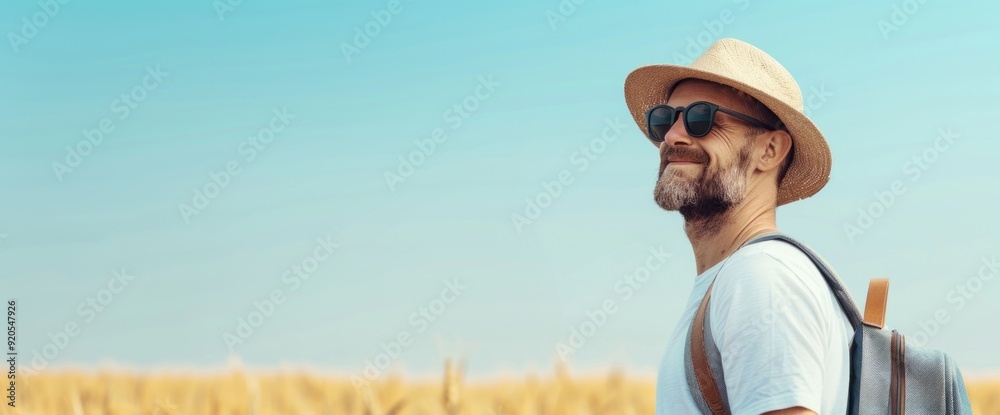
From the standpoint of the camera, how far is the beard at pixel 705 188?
3289 mm

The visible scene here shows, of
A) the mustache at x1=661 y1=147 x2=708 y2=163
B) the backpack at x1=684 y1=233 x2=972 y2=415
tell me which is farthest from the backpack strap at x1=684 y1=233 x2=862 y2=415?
the mustache at x1=661 y1=147 x2=708 y2=163

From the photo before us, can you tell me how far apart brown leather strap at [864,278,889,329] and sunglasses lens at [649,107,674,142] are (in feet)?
3.24

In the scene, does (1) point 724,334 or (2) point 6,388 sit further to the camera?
(2) point 6,388

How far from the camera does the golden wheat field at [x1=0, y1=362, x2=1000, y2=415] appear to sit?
4406mm

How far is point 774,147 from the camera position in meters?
3.53

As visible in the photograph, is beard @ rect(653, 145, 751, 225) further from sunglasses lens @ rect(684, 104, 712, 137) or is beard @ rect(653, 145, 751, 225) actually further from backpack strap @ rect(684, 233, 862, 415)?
backpack strap @ rect(684, 233, 862, 415)

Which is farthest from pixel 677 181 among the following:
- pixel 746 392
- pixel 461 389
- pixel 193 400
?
pixel 193 400

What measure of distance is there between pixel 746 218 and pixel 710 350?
0.76 metres

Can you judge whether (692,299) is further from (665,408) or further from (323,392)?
(323,392)

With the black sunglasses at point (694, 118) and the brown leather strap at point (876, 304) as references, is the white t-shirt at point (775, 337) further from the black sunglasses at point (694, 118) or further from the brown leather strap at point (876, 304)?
the black sunglasses at point (694, 118)

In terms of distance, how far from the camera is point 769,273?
267cm

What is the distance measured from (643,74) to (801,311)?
1592 mm

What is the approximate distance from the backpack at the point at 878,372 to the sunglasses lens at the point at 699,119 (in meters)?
0.62

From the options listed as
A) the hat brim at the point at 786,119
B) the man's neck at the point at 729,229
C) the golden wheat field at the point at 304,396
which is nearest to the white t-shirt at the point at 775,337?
the man's neck at the point at 729,229
